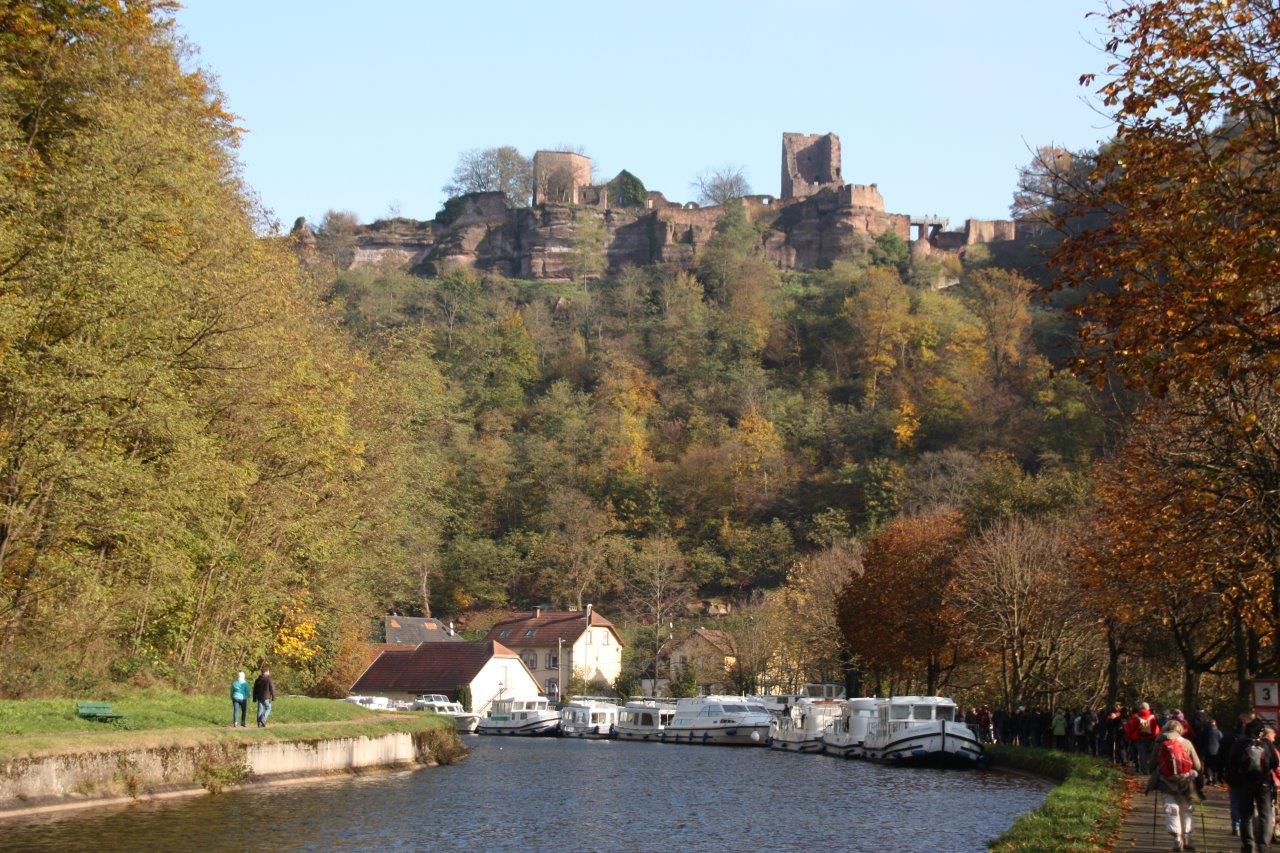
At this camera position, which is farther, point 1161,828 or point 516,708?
point 516,708

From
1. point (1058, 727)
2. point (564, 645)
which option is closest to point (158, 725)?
point (1058, 727)

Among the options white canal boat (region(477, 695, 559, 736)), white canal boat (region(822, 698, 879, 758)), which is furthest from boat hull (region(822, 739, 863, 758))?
white canal boat (region(477, 695, 559, 736))

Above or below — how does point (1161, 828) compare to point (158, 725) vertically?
below

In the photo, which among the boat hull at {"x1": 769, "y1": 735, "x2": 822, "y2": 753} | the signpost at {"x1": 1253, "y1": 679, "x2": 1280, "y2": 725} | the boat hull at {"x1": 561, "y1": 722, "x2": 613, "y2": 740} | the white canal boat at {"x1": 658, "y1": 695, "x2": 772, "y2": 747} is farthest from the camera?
the boat hull at {"x1": 561, "y1": 722, "x2": 613, "y2": 740}

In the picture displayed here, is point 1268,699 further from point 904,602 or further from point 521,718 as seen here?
point 521,718

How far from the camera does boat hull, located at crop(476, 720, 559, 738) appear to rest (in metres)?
71.4

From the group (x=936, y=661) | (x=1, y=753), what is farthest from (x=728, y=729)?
(x=1, y=753)

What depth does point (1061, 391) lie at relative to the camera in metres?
95.4

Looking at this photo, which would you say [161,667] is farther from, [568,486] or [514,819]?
[568,486]

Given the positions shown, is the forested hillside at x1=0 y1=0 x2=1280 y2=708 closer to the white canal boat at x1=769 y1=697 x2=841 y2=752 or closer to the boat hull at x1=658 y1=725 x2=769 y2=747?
the white canal boat at x1=769 y1=697 x2=841 y2=752

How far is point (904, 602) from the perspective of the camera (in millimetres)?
55562

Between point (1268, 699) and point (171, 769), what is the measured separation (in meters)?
17.4

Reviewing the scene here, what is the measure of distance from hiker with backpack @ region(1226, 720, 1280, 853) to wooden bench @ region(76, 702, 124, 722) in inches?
705

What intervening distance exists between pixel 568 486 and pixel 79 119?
81.4 metres
